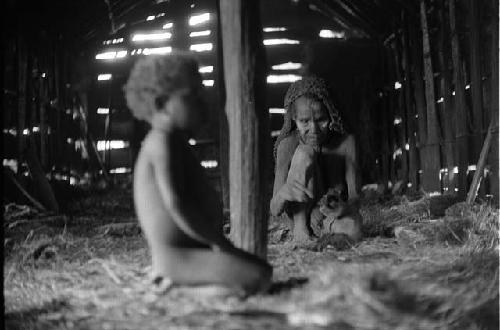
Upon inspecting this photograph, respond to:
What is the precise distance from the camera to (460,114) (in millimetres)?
4152

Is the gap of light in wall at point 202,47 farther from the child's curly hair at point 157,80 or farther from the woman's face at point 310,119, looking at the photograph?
the woman's face at point 310,119

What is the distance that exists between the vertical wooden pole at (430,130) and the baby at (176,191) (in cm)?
349

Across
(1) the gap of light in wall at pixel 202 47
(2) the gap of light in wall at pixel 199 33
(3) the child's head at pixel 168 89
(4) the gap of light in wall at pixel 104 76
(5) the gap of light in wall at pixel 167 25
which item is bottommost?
(3) the child's head at pixel 168 89

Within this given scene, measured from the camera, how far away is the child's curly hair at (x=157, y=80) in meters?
1.48

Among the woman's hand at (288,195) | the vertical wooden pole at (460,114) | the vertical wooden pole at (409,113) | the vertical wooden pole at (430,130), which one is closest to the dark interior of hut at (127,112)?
the woman's hand at (288,195)

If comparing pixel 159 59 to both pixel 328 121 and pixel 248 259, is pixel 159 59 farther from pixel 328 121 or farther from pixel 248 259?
pixel 328 121

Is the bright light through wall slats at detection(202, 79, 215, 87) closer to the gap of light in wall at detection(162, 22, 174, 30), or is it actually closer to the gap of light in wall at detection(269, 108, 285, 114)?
the gap of light in wall at detection(162, 22, 174, 30)

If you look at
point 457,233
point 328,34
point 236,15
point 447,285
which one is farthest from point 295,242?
point 328,34

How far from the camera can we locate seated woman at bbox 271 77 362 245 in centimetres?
300

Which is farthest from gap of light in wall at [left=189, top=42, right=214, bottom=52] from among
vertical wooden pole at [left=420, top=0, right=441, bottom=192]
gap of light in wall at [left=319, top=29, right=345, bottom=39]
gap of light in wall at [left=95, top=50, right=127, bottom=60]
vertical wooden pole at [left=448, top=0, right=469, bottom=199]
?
vertical wooden pole at [left=420, top=0, right=441, bottom=192]

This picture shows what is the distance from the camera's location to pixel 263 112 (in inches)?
71.0

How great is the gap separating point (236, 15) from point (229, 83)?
226mm

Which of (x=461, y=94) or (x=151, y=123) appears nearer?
(x=151, y=123)

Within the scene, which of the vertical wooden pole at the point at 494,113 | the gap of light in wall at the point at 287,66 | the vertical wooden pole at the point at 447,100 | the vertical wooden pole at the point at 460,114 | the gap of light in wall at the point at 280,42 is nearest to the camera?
the gap of light in wall at the point at 280,42
